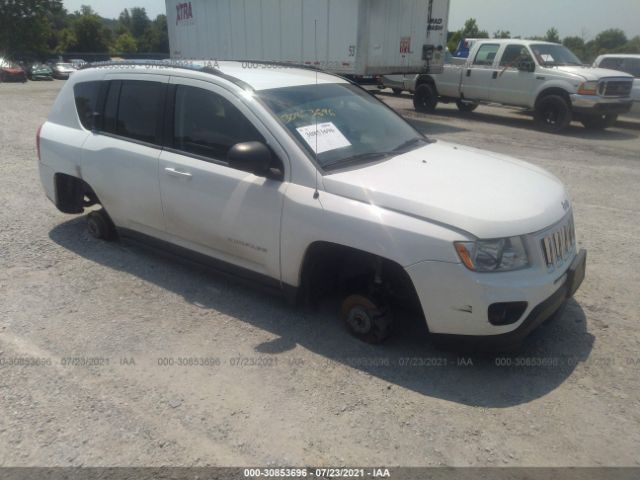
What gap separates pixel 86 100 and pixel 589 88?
11.1m

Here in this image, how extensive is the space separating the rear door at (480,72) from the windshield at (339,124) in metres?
10.6

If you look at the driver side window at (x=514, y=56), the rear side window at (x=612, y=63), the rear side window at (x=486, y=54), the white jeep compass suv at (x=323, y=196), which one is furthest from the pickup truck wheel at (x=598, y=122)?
the white jeep compass suv at (x=323, y=196)

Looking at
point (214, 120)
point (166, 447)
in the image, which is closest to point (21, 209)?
point (214, 120)

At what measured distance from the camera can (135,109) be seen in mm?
4359

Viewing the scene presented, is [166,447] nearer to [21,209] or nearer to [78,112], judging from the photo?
[78,112]

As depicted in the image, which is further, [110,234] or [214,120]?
[110,234]

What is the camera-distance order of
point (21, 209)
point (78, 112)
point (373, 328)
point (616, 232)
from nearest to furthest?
point (373, 328)
point (78, 112)
point (616, 232)
point (21, 209)

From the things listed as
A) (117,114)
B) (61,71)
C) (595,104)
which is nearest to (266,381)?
(117,114)

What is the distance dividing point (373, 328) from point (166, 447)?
58.1 inches

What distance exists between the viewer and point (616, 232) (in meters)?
5.47

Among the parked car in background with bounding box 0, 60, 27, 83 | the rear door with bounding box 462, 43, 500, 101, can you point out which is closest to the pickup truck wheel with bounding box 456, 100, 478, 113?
the rear door with bounding box 462, 43, 500, 101

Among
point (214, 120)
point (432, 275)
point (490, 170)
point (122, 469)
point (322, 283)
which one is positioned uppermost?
point (214, 120)

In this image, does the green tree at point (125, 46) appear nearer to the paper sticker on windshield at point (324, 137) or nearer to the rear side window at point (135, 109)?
the rear side window at point (135, 109)

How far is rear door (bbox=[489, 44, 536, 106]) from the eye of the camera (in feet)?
42.2
